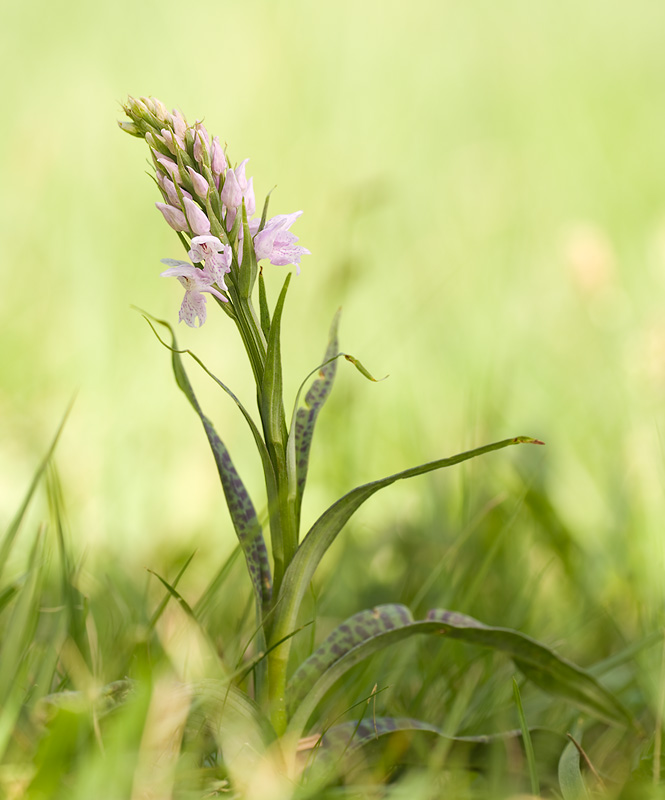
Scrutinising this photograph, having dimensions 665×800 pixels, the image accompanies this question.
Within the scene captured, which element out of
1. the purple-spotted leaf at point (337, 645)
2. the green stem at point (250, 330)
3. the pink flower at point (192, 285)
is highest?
the pink flower at point (192, 285)

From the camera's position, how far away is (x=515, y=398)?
2752mm

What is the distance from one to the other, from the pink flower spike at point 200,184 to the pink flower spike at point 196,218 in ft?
0.08

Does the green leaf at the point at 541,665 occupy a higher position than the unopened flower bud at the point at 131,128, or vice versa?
the unopened flower bud at the point at 131,128

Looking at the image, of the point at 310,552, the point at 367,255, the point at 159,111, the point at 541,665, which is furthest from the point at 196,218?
the point at 367,255

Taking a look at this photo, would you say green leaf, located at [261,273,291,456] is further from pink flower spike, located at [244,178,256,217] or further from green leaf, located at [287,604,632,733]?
green leaf, located at [287,604,632,733]

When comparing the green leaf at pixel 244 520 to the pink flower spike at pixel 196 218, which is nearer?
the pink flower spike at pixel 196 218

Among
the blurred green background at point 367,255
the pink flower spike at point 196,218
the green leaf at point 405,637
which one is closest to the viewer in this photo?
the pink flower spike at point 196,218

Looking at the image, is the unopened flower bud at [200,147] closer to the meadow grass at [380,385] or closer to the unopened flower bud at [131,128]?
the unopened flower bud at [131,128]

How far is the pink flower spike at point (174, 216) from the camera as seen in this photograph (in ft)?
3.14

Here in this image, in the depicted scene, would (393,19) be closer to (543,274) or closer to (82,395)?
(543,274)

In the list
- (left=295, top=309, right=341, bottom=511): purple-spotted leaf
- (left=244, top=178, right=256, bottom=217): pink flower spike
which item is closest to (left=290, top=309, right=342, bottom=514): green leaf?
(left=295, top=309, right=341, bottom=511): purple-spotted leaf

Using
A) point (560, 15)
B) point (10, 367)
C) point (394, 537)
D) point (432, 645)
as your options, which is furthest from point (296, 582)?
point (560, 15)

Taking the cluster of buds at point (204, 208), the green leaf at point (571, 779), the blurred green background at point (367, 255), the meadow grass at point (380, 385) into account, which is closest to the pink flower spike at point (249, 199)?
the cluster of buds at point (204, 208)

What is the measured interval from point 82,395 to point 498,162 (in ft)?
7.54
